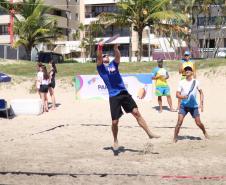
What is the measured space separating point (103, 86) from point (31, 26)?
24221 mm

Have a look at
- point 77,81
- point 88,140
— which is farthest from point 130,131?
point 77,81

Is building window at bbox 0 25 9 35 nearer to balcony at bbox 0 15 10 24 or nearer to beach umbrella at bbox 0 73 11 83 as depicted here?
balcony at bbox 0 15 10 24

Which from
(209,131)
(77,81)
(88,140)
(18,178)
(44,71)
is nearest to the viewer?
(18,178)

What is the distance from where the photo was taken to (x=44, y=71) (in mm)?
15328

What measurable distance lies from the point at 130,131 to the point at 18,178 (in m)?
4.63

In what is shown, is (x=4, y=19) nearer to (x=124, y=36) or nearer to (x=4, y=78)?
(x=124, y=36)

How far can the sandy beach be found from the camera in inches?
255

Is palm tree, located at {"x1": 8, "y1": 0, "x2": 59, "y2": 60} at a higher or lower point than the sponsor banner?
higher

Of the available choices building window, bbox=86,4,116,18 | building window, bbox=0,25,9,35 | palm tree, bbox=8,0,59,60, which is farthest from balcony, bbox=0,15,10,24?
palm tree, bbox=8,0,59,60

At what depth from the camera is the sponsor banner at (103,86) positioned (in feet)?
54.4

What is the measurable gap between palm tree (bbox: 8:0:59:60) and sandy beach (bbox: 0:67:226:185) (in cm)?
2560

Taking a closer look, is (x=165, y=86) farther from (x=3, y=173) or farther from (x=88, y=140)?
(x=3, y=173)

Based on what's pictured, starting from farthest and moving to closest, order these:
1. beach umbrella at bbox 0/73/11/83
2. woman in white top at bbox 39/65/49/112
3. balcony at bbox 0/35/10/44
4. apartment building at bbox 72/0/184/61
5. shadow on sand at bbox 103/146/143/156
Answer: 1. balcony at bbox 0/35/10/44
2. apartment building at bbox 72/0/184/61
3. beach umbrella at bbox 0/73/11/83
4. woman in white top at bbox 39/65/49/112
5. shadow on sand at bbox 103/146/143/156

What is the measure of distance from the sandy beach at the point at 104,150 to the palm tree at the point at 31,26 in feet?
84.0
